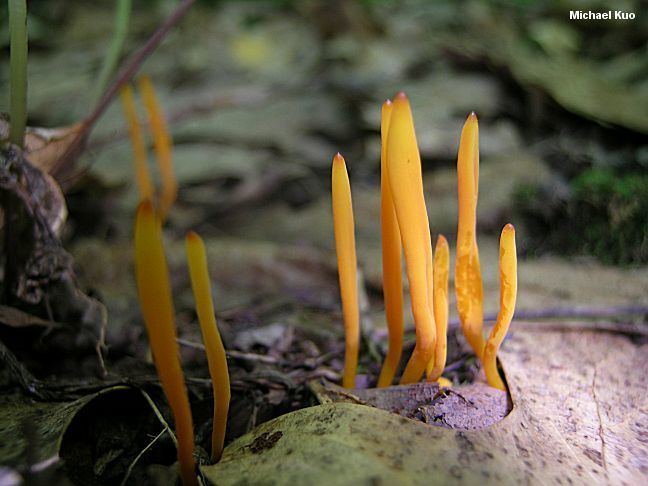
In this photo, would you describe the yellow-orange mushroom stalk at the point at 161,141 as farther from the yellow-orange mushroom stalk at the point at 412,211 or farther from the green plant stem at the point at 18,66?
the yellow-orange mushroom stalk at the point at 412,211

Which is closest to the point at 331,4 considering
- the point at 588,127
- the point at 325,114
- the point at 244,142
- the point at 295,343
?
the point at 325,114

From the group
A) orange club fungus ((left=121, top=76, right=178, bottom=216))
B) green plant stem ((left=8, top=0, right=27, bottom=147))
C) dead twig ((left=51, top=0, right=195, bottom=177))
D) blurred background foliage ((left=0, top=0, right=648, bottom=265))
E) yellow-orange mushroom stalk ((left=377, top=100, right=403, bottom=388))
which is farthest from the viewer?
orange club fungus ((left=121, top=76, right=178, bottom=216))

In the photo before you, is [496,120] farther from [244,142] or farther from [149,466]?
[149,466]

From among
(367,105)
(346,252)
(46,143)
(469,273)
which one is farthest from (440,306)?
(367,105)

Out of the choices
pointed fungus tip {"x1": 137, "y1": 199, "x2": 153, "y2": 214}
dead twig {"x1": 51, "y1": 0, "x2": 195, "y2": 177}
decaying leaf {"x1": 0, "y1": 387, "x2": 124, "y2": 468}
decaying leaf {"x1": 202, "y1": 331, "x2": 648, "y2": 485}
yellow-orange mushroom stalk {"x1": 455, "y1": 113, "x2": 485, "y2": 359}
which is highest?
dead twig {"x1": 51, "y1": 0, "x2": 195, "y2": 177}

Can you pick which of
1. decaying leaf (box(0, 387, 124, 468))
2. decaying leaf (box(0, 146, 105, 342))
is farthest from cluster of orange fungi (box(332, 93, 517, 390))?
decaying leaf (box(0, 146, 105, 342))

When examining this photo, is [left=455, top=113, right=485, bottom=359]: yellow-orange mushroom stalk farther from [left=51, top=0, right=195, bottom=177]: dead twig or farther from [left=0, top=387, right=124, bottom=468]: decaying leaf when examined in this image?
[left=51, top=0, right=195, bottom=177]: dead twig

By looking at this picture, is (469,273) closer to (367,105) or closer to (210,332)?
(210,332)
